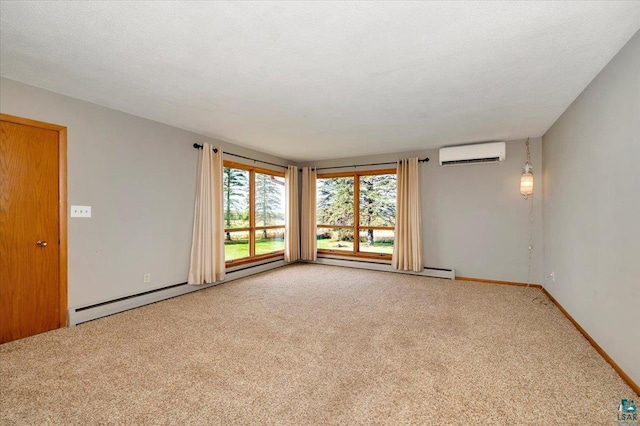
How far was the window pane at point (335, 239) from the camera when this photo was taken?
266 inches

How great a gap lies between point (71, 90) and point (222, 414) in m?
3.40

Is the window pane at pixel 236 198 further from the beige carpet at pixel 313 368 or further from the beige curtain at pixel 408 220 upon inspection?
the beige curtain at pixel 408 220

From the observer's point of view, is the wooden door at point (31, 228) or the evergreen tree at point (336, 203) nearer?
the wooden door at point (31, 228)

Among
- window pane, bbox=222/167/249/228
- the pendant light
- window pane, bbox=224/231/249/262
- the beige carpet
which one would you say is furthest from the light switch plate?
the pendant light

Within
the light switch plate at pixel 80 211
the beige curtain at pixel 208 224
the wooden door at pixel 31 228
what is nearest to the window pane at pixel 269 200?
the beige curtain at pixel 208 224

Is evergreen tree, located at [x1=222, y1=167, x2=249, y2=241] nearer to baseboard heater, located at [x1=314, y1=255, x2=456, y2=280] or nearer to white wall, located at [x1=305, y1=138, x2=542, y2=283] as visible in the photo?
baseboard heater, located at [x1=314, y1=255, x2=456, y2=280]

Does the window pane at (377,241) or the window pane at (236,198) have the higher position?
the window pane at (236,198)

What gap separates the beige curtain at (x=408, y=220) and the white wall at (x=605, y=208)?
7.22ft

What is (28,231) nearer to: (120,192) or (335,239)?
(120,192)

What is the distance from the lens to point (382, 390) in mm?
2041

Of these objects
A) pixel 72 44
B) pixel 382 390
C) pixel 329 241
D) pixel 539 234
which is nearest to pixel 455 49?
pixel 382 390

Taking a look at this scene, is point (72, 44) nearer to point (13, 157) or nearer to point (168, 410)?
point (13, 157)

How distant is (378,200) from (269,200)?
240 cm

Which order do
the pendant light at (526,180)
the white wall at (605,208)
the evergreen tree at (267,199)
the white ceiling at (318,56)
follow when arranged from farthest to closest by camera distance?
the evergreen tree at (267,199), the pendant light at (526,180), the white wall at (605,208), the white ceiling at (318,56)
